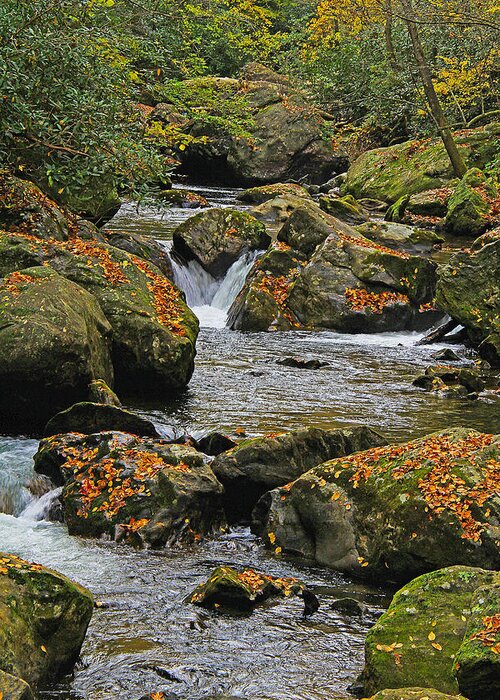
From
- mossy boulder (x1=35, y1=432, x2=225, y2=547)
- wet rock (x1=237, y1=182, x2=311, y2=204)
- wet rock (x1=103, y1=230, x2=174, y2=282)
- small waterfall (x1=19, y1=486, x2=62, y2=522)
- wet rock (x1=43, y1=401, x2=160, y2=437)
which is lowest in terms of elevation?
small waterfall (x1=19, y1=486, x2=62, y2=522)

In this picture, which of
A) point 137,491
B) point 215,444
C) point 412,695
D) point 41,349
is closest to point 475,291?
point 215,444

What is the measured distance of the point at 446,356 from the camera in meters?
14.4

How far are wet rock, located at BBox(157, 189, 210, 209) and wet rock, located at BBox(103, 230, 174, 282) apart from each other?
669cm

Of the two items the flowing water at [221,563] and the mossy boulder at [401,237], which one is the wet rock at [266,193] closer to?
the mossy boulder at [401,237]

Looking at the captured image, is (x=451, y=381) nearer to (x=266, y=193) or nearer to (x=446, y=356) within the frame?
(x=446, y=356)

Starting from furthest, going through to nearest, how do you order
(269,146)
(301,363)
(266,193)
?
(269,146) → (266,193) → (301,363)

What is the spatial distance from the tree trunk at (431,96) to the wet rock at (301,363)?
28.3 ft

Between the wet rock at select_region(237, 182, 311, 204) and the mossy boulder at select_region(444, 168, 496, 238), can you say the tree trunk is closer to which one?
the mossy boulder at select_region(444, 168, 496, 238)

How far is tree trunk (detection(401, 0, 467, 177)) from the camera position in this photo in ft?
67.9

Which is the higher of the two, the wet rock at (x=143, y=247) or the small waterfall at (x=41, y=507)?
the wet rock at (x=143, y=247)

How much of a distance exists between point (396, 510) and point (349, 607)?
1.05 metres

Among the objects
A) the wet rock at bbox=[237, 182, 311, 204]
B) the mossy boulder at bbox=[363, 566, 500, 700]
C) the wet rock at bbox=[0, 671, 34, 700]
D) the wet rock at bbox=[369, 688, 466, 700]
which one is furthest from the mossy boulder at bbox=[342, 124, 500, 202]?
the wet rock at bbox=[0, 671, 34, 700]

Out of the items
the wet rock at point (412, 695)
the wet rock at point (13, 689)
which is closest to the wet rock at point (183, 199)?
the wet rock at point (13, 689)

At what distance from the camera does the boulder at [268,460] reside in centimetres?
853
